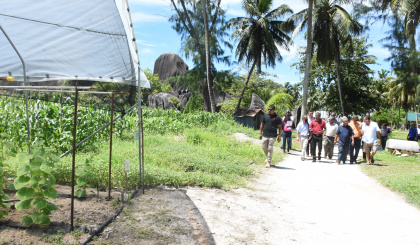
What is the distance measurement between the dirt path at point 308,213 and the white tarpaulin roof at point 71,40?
9.05 feet

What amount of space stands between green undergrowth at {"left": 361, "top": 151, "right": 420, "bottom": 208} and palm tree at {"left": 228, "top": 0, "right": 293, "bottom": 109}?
53.0 feet

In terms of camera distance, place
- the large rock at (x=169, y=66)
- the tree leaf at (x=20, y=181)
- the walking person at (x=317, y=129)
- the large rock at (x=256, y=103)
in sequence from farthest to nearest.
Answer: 1. the large rock at (x=169, y=66)
2. the large rock at (x=256, y=103)
3. the walking person at (x=317, y=129)
4. the tree leaf at (x=20, y=181)

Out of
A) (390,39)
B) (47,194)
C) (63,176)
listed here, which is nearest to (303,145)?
(63,176)

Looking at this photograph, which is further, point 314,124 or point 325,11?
point 325,11

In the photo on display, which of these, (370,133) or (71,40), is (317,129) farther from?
(71,40)

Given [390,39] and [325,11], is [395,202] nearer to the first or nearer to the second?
[325,11]

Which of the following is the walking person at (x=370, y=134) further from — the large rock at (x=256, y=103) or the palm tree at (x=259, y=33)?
the large rock at (x=256, y=103)

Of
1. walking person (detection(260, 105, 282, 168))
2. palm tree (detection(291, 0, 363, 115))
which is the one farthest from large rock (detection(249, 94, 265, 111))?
walking person (detection(260, 105, 282, 168))

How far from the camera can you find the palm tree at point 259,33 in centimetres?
2631

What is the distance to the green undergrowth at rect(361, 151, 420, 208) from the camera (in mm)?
7206

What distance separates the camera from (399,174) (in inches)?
370

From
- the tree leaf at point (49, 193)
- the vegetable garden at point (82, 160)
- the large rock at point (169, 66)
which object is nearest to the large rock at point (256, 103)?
the vegetable garden at point (82, 160)

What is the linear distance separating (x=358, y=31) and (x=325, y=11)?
3.08m

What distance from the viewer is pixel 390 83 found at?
49.8 metres
